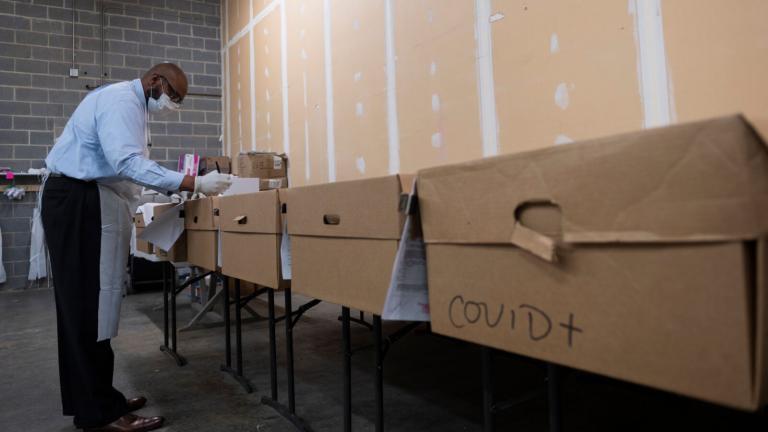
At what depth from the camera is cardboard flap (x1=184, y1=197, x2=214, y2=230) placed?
1879mm

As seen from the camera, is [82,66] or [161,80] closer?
[161,80]

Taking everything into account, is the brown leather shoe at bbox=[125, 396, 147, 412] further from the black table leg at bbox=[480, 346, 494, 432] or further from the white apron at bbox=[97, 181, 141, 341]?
the black table leg at bbox=[480, 346, 494, 432]

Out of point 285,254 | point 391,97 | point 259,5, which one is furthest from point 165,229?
point 259,5

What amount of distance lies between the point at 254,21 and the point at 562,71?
143 inches

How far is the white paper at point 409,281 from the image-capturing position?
87cm

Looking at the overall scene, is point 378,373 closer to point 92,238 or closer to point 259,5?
point 92,238

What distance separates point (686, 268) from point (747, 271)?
0.05 m

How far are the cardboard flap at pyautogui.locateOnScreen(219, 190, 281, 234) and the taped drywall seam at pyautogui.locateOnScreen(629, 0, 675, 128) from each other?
Result: 1228mm

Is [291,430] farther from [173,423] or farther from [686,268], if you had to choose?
[686,268]

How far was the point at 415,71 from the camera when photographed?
8.32ft

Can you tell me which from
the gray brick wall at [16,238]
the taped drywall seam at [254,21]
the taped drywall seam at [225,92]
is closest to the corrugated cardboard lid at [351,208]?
the taped drywall seam at [254,21]

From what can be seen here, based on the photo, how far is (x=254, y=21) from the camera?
15.0ft

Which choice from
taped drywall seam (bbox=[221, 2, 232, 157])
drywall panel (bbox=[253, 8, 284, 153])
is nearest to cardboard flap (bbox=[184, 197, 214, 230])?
drywall panel (bbox=[253, 8, 284, 153])

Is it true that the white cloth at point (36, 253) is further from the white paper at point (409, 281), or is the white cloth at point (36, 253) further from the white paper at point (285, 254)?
the white paper at point (409, 281)
